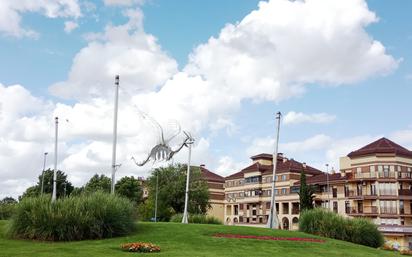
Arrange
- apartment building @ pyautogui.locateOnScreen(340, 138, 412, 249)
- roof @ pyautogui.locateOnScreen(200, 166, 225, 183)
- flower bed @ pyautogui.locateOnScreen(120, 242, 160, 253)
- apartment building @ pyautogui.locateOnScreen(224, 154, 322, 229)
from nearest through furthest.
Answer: flower bed @ pyautogui.locateOnScreen(120, 242, 160, 253)
apartment building @ pyautogui.locateOnScreen(340, 138, 412, 249)
apartment building @ pyautogui.locateOnScreen(224, 154, 322, 229)
roof @ pyautogui.locateOnScreen(200, 166, 225, 183)

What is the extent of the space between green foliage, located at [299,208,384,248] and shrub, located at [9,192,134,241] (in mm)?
13884

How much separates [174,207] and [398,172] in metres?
34.3

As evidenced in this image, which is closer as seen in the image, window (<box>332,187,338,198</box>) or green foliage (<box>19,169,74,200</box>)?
window (<box>332,187,338,198</box>)

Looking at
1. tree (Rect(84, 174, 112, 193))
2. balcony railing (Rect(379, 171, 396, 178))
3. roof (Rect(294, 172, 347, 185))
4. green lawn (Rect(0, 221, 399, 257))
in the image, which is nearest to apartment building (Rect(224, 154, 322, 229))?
roof (Rect(294, 172, 347, 185))

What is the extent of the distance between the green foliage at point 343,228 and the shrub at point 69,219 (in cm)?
1388

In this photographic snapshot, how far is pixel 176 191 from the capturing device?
73438mm

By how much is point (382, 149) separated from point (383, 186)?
218 inches

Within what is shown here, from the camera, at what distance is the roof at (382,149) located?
7269 centimetres

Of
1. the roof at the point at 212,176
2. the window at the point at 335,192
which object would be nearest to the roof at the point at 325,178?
the window at the point at 335,192

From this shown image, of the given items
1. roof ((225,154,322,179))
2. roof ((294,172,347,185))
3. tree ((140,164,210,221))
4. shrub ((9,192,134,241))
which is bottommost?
shrub ((9,192,134,241))

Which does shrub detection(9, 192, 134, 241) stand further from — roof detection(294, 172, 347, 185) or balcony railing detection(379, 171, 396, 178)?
roof detection(294, 172, 347, 185)

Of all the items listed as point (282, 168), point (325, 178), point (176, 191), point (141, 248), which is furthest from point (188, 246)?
point (282, 168)

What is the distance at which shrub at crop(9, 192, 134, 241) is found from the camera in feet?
74.5

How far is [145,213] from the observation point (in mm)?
81688
